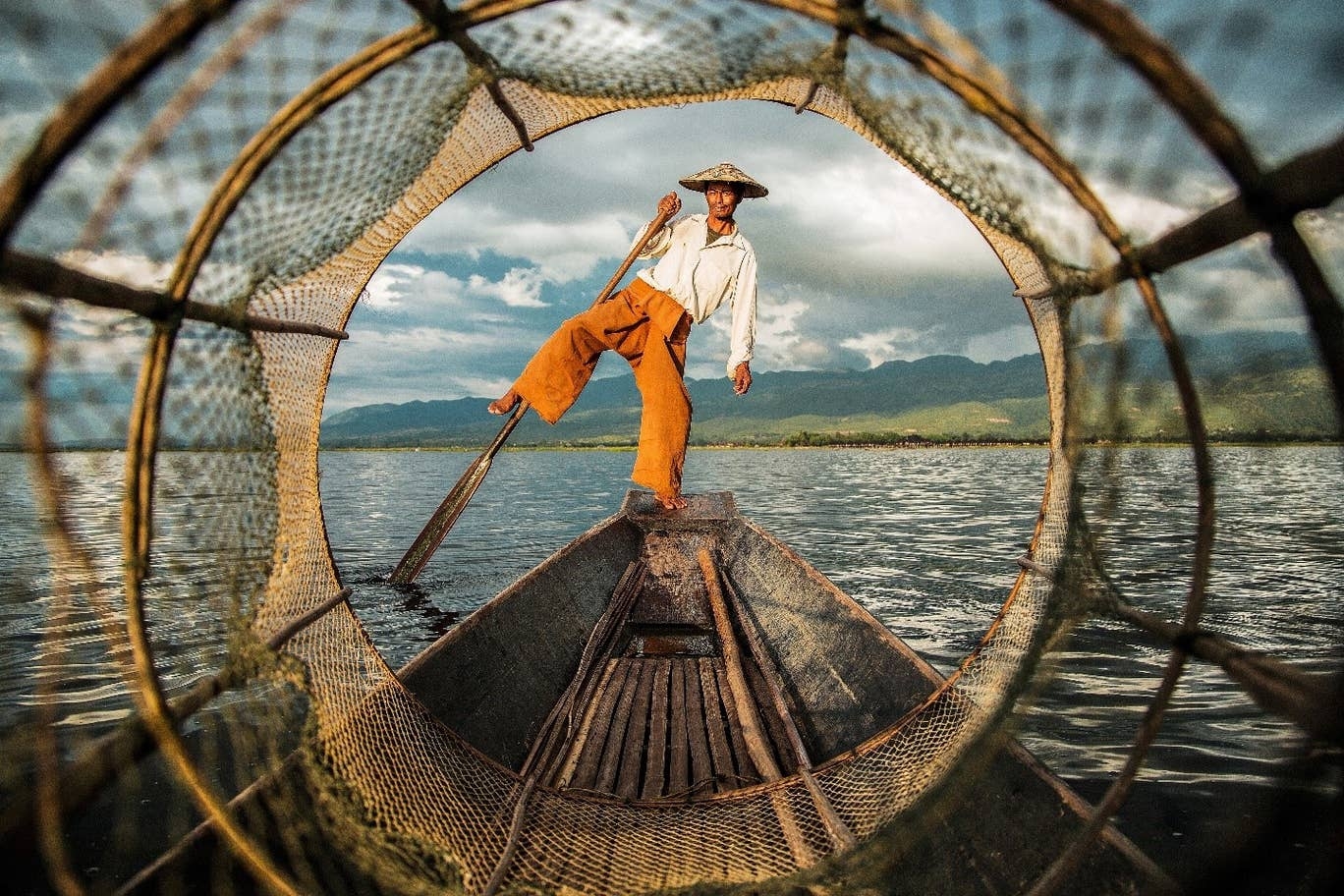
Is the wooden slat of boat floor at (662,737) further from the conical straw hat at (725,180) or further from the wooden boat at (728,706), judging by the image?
the conical straw hat at (725,180)

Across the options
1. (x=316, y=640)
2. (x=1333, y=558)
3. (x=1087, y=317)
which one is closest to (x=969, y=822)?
(x=1087, y=317)

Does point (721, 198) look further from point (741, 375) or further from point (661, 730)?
point (661, 730)

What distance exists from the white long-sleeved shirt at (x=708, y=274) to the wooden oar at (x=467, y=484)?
231 millimetres

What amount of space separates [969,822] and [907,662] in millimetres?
1113

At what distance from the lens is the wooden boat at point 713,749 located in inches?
79.6

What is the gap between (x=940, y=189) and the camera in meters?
2.12

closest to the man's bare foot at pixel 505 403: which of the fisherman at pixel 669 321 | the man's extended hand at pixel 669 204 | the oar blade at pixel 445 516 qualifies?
the fisherman at pixel 669 321

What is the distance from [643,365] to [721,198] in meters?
1.05

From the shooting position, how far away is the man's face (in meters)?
4.28

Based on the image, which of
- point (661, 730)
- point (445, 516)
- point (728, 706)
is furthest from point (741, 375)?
point (445, 516)

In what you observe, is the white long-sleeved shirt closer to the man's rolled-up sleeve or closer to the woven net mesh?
the man's rolled-up sleeve

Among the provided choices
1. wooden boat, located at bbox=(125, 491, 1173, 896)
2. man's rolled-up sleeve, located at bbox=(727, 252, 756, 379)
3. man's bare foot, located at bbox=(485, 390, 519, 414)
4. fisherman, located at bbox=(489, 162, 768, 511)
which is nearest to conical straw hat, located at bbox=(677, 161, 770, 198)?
fisherman, located at bbox=(489, 162, 768, 511)

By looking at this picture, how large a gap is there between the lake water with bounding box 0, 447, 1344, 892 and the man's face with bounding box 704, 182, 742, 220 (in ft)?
8.47

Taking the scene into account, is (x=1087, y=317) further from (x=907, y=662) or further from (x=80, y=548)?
(x=80, y=548)
